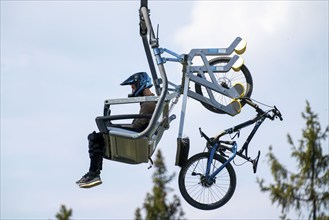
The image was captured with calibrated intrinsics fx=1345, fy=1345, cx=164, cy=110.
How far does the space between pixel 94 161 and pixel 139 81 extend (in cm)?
145

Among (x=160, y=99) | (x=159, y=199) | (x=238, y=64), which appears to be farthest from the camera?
(x=159, y=199)

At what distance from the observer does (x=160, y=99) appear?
66.1 feet

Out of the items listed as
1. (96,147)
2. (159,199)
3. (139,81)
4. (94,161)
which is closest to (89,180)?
(94,161)

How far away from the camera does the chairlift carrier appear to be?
67.2 feet

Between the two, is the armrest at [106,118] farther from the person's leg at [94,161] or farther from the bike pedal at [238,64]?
the bike pedal at [238,64]

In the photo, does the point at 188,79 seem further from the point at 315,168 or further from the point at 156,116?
the point at 315,168

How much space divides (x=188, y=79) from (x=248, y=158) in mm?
1584

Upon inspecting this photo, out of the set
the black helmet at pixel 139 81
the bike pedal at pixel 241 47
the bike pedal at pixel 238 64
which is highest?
the bike pedal at pixel 241 47

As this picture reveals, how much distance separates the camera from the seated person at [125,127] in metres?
20.8

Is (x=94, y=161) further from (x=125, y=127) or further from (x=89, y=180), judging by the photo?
(x=125, y=127)

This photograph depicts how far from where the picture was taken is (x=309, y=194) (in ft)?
135

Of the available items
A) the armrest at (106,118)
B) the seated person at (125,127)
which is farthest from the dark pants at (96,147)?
the armrest at (106,118)

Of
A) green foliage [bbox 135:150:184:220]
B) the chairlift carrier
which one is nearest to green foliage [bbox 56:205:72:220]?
green foliage [bbox 135:150:184:220]

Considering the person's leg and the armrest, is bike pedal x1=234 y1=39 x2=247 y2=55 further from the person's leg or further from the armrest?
the person's leg
